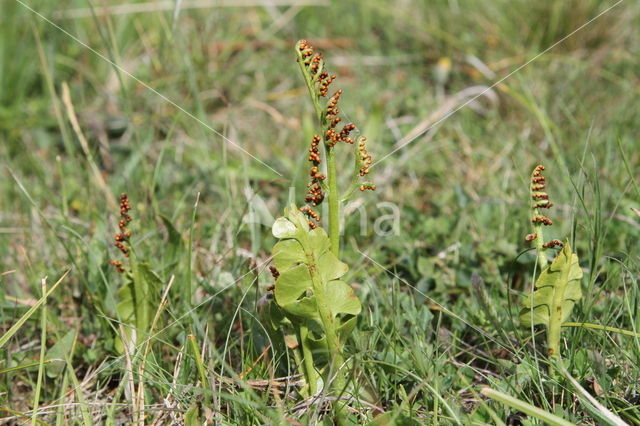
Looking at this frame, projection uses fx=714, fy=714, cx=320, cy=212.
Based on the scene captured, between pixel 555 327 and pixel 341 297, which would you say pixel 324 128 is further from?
pixel 555 327

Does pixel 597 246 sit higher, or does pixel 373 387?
pixel 597 246

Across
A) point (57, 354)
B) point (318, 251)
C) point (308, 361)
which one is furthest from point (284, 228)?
point (57, 354)

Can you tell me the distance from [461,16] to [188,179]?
5.66 feet

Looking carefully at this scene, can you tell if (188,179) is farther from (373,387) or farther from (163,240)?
(373,387)

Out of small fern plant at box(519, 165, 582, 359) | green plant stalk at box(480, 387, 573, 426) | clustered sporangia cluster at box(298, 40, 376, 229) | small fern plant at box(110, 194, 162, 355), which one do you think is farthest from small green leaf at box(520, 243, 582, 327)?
small fern plant at box(110, 194, 162, 355)

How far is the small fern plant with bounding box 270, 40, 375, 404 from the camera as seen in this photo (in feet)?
4.49

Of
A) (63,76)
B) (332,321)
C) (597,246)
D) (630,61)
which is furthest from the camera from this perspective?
(63,76)

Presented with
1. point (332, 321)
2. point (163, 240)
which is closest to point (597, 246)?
point (332, 321)

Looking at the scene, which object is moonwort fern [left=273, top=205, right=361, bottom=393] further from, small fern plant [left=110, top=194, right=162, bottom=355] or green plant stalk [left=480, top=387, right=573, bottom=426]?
small fern plant [left=110, top=194, right=162, bottom=355]

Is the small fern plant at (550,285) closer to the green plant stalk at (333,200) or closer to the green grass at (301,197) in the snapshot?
the green grass at (301,197)

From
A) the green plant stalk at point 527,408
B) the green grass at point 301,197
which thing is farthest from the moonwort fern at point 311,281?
the green plant stalk at point 527,408

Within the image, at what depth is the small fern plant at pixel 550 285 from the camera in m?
1.42

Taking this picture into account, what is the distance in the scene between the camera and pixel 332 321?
1422 mm

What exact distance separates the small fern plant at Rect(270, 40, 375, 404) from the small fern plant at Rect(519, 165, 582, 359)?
1.14ft
